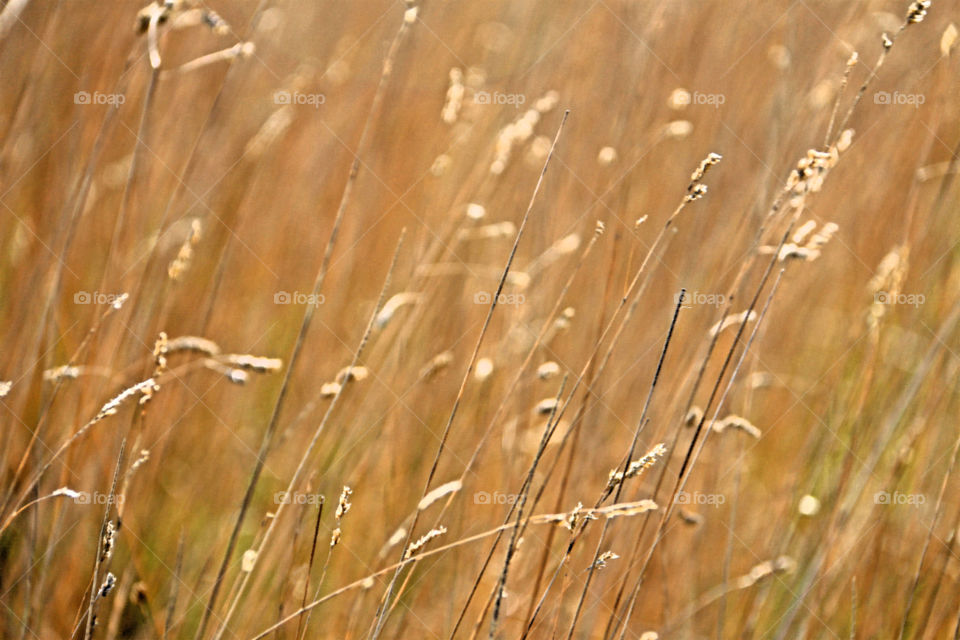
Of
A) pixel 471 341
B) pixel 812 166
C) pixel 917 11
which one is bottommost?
pixel 471 341

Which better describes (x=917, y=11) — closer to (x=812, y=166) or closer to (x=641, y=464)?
(x=812, y=166)

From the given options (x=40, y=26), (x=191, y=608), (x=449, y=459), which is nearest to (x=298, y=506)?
(x=191, y=608)

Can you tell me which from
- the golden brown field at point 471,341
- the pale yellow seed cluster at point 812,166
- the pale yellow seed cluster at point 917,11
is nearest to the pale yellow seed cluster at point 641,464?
the golden brown field at point 471,341

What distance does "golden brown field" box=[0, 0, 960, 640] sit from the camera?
1.12m

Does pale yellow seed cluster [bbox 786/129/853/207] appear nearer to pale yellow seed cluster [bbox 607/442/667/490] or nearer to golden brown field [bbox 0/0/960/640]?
golden brown field [bbox 0/0/960/640]

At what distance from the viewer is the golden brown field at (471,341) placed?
3.68 ft

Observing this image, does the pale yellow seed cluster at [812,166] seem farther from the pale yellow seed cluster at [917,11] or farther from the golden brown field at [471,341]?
the pale yellow seed cluster at [917,11]

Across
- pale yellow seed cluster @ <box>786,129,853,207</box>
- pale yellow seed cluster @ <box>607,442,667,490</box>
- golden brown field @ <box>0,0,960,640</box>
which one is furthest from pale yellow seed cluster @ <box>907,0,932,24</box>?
pale yellow seed cluster @ <box>607,442,667,490</box>

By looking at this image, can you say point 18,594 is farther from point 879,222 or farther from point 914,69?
point 914,69

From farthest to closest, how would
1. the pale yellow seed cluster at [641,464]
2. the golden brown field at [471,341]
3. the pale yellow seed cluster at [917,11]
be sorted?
the golden brown field at [471,341] < the pale yellow seed cluster at [917,11] < the pale yellow seed cluster at [641,464]

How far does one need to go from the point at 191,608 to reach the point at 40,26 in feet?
5.33

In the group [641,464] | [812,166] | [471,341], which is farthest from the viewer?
[471,341]

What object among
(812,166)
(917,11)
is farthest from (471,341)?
(917,11)

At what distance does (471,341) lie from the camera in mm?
1938
